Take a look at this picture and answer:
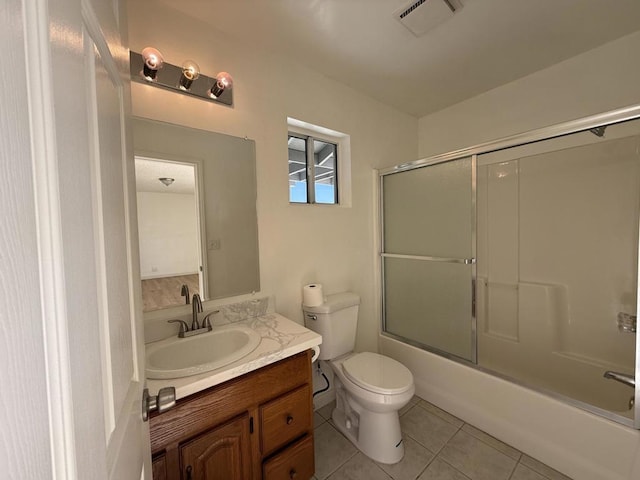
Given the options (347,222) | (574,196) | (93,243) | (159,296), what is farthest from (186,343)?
(574,196)

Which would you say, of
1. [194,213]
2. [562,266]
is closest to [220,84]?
[194,213]

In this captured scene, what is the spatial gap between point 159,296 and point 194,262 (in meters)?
0.23

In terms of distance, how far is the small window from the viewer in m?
1.92

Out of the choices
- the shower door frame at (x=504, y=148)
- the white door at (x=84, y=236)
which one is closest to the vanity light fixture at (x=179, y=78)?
the white door at (x=84, y=236)

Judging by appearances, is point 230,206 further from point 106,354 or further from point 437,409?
point 437,409

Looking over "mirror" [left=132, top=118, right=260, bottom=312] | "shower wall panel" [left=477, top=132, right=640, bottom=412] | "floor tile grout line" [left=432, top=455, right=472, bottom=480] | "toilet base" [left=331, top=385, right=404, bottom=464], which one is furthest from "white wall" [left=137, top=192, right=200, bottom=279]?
"shower wall panel" [left=477, top=132, right=640, bottom=412]

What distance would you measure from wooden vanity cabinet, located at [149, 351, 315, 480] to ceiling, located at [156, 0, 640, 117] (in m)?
1.75

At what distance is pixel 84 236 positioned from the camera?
13.1 inches

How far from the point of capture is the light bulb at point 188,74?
1251 mm

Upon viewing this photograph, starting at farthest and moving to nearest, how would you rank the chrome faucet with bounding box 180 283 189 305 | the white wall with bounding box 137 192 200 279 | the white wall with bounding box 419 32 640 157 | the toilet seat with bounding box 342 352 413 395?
the white wall with bounding box 419 32 640 157
the toilet seat with bounding box 342 352 413 395
the chrome faucet with bounding box 180 283 189 305
the white wall with bounding box 137 192 200 279

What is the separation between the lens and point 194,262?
138 centimetres

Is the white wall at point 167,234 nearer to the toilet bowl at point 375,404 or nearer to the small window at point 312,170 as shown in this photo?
the small window at point 312,170

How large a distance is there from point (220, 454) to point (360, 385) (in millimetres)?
794

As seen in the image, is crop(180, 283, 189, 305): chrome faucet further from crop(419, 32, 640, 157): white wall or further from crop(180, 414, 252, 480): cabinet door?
crop(419, 32, 640, 157): white wall
